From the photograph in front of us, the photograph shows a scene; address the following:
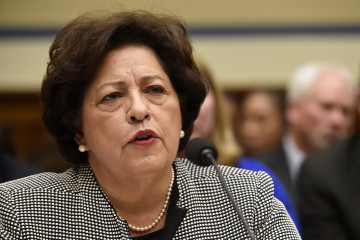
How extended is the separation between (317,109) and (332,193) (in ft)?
5.62

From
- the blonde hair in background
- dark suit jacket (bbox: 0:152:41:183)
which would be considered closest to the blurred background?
the blonde hair in background

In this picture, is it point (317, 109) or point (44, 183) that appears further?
point (317, 109)

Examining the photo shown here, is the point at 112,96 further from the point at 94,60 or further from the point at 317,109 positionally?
the point at 317,109

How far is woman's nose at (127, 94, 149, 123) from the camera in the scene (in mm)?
→ 2488

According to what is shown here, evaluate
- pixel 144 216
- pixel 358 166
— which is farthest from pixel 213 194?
pixel 358 166

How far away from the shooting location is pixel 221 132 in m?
4.15

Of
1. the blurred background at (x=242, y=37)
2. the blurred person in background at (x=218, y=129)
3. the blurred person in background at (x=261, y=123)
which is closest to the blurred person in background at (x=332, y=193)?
the blurred person in background at (x=218, y=129)

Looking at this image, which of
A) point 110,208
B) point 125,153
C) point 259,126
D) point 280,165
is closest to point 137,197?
point 110,208

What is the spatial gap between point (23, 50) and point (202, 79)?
5.04 m

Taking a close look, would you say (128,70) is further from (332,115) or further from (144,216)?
(332,115)

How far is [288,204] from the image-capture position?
3705mm

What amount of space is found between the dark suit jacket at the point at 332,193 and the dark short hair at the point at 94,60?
158 centimetres

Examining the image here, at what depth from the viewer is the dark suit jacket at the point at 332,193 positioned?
13.4 ft

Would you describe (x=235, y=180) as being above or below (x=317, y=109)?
above
